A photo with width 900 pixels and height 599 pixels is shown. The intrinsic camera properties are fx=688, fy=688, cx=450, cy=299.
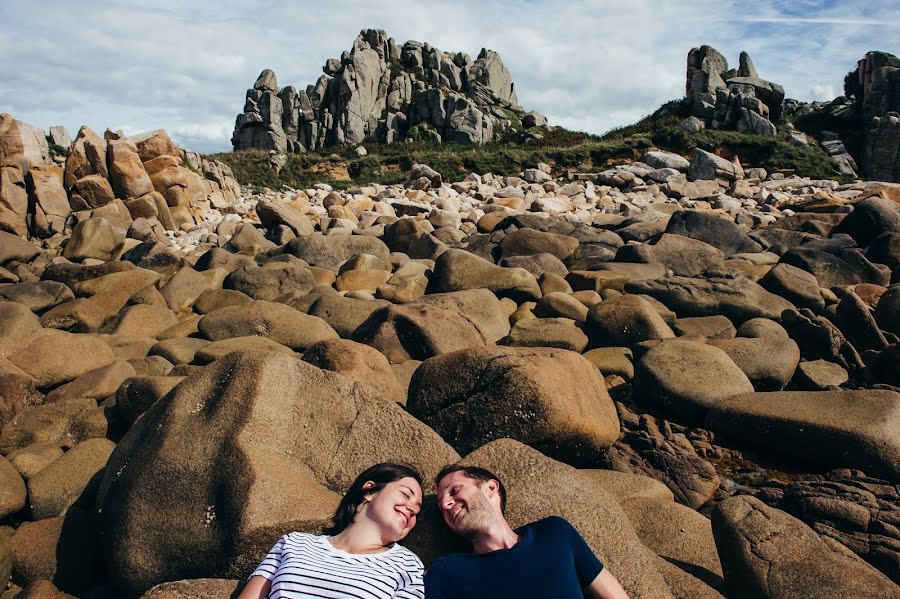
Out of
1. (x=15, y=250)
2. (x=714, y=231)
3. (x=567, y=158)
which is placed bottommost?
(x=15, y=250)

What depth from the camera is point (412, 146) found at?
1928 inches

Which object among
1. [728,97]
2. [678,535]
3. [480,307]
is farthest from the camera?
[728,97]

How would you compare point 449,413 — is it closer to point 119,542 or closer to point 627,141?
point 119,542

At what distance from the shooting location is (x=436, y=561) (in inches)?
132

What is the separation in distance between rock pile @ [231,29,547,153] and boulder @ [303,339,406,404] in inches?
1961

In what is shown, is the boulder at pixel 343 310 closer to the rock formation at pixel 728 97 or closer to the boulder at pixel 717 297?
the boulder at pixel 717 297

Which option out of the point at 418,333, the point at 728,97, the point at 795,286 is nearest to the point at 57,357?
the point at 418,333

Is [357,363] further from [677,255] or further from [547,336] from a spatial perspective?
[677,255]

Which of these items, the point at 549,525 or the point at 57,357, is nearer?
the point at 549,525

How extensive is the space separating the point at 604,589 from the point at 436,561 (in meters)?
0.83

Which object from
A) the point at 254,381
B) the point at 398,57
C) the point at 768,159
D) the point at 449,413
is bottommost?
the point at 449,413

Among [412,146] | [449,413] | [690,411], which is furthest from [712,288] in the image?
[412,146]

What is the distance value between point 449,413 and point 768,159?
33.6 meters

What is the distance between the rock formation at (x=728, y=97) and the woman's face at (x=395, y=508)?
40.8m
